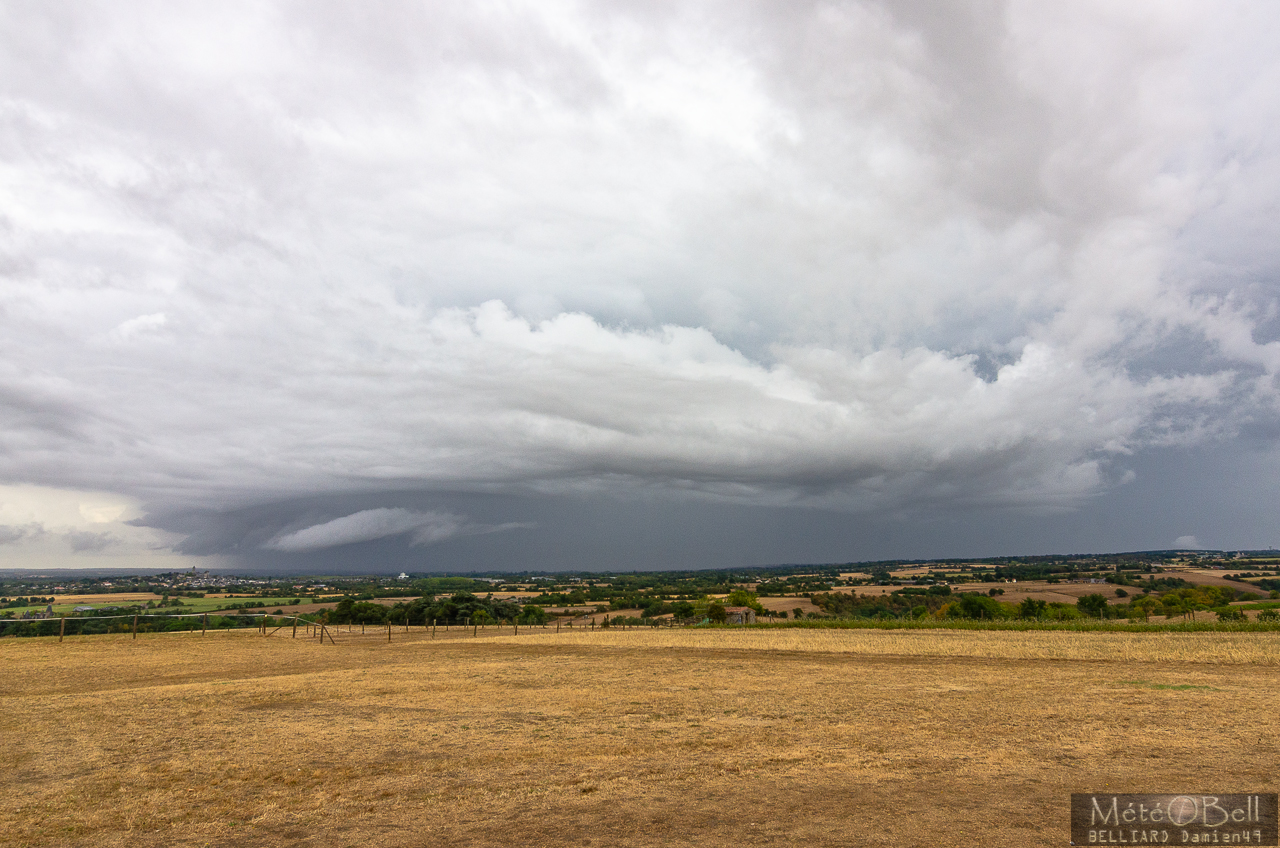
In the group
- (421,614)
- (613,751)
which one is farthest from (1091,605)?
(613,751)

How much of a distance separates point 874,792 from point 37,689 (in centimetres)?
3150

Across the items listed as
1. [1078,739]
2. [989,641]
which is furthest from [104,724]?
[989,641]

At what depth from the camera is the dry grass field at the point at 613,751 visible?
10.8 m

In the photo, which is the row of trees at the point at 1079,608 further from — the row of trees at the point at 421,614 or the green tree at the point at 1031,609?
the row of trees at the point at 421,614

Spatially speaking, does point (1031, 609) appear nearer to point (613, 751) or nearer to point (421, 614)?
point (421, 614)

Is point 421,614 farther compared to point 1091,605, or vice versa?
point 1091,605

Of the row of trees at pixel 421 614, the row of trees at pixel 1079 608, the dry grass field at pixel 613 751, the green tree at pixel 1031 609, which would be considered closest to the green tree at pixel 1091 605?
the row of trees at pixel 1079 608

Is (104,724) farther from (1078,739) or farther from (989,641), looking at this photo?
(989,641)

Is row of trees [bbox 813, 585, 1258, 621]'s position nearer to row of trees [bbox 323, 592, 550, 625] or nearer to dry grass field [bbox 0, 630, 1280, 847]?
row of trees [bbox 323, 592, 550, 625]

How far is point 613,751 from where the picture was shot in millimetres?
15570

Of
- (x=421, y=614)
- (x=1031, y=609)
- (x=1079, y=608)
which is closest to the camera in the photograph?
(x=421, y=614)

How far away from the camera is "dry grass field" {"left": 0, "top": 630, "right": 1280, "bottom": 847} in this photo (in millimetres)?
10781

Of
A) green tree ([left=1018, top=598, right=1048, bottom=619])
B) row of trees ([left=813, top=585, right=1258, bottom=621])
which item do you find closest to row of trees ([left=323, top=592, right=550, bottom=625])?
row of trees ([left=813, top=585, right=1258, bottom=621])

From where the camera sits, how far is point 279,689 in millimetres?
25250
